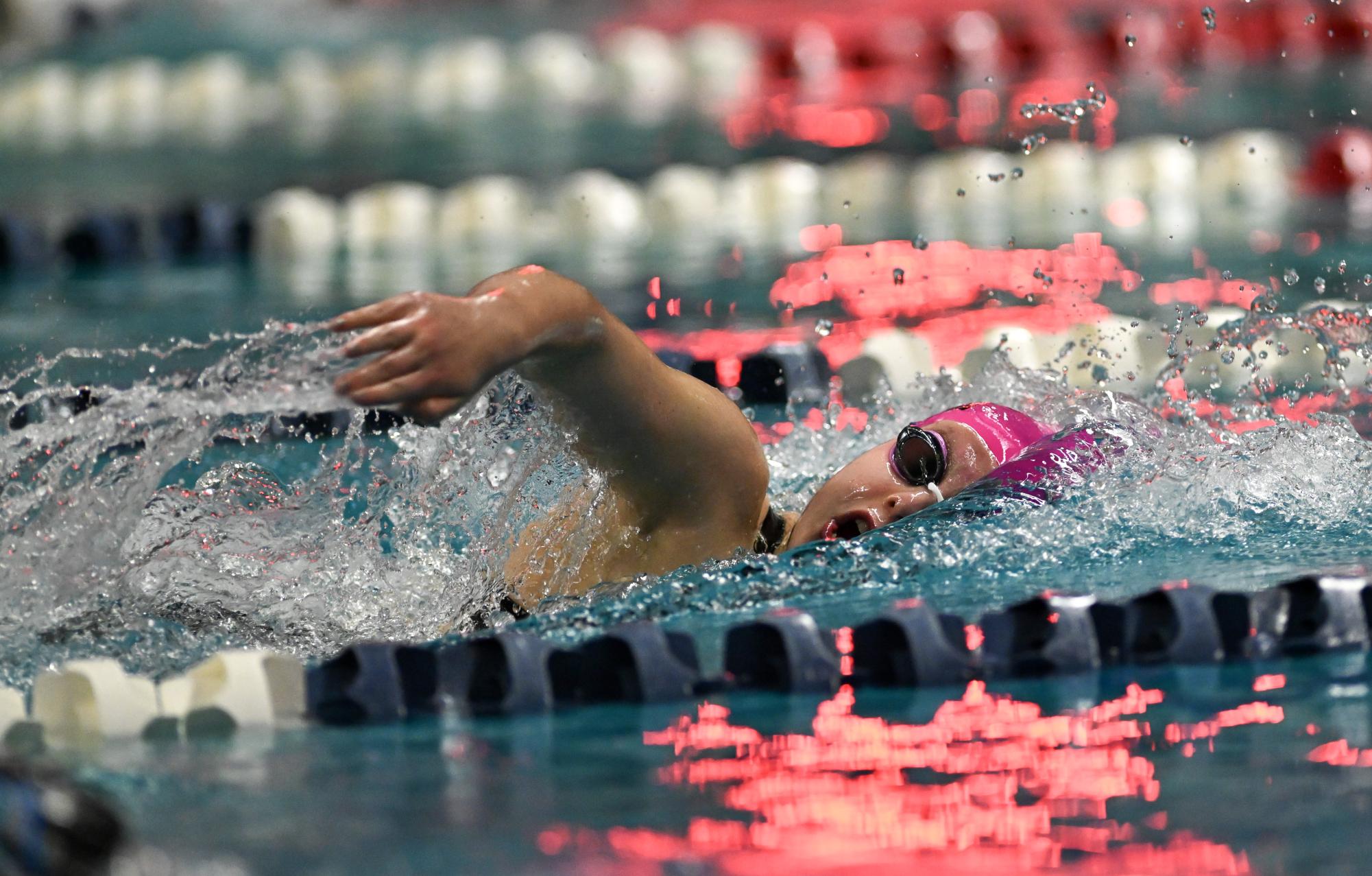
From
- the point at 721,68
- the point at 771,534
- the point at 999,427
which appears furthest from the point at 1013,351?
the point at 721,68

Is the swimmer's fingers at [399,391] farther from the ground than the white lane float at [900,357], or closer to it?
→ closer to it

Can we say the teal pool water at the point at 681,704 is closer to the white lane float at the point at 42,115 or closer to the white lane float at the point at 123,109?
the white lane float at the point at 123,109

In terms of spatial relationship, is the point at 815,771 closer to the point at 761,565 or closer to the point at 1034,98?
the point at 761,565

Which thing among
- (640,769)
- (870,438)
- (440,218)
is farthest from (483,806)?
(440,218)

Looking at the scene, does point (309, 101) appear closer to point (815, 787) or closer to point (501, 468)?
point (501, 468)

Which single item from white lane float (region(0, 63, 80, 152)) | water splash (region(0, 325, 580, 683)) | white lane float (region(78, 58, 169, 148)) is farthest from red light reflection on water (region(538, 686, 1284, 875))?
white lane float (region(0, 63, 80, 152))

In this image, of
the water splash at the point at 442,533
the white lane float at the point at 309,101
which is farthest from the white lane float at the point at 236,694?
the white lane float at the point at 309,101

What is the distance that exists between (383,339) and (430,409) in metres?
0.08

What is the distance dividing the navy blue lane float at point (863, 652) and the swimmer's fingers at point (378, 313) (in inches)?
19.4

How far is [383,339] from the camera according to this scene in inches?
63.2

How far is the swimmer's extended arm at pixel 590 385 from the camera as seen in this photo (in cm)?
162

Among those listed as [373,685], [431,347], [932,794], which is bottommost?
[932,794]

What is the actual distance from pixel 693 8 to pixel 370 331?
812 centimetres

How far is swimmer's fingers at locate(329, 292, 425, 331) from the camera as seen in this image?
1599mm
